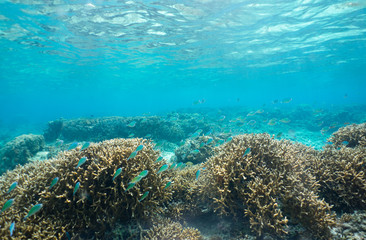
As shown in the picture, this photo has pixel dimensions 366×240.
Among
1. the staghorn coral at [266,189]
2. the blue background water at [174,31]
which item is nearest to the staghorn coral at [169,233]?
the staghorn coral at [266,189]

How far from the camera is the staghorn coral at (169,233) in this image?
378 cm

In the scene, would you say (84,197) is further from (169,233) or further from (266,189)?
(266,189)

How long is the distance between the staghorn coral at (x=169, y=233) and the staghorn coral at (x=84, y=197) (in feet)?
1.16

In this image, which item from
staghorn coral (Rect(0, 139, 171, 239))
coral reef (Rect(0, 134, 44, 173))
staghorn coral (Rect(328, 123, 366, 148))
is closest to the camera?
staghorn coral (Rect(0, 139, 171, 239))

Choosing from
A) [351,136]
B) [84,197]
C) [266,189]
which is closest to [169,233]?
[84,197]

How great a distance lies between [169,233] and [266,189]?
2.41 m

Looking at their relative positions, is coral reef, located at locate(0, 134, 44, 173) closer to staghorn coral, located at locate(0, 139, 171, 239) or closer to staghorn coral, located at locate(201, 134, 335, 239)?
staghorn coral, located at locate(0, 139, 171, 239)

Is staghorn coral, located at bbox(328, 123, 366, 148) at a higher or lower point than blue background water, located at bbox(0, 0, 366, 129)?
lower

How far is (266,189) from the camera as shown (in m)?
3.97

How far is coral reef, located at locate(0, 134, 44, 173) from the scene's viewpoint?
458 inches

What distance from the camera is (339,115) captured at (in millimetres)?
24312

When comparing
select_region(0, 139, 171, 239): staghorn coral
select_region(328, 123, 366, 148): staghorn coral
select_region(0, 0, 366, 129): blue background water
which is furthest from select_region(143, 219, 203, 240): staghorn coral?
select_region(0, 0, 366, 129): blue background water

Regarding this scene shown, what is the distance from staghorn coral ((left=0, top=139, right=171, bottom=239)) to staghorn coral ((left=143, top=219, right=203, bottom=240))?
35cm

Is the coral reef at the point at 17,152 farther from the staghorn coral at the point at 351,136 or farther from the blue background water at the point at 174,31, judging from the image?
the staghorn coral at the point at 351,136
